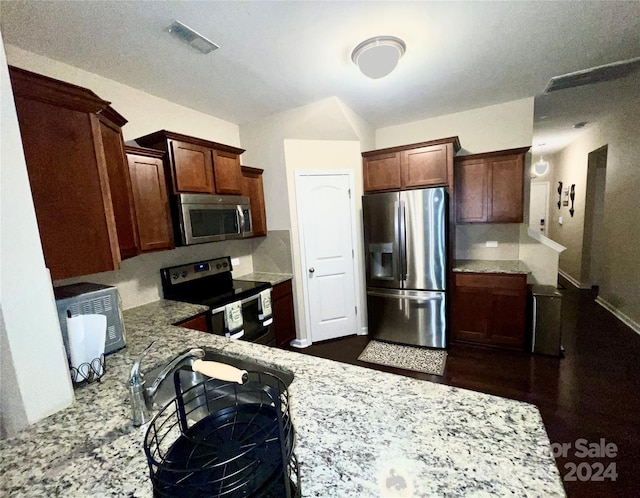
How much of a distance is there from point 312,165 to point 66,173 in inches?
91.6

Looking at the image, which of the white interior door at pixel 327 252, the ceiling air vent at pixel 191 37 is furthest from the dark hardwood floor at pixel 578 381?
the ceiling air vent at pixel 191 37

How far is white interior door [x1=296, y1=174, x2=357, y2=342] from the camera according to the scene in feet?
10.4

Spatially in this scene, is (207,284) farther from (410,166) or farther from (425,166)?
(425,166)

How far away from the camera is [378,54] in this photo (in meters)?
1.87

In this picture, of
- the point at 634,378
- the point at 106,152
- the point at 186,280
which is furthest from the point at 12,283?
the point at 634,378

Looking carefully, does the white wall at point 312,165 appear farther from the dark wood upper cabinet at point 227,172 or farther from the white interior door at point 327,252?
the dark wood upper cabinet at point 227,172

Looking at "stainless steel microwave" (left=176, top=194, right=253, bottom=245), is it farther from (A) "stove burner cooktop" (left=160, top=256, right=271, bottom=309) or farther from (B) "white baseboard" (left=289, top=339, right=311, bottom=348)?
(B) "white baseboard" (left=289, top=339, right=311, bottom=348)

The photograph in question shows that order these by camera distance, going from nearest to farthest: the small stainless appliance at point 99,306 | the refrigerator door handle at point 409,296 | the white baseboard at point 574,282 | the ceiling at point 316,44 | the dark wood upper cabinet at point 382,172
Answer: the small stainless appliance at point 99,306 → the ceiling at point 316,44 → the refrigerator door handle at point 409,296 → the dark wood upper cabinet at point 382,172 → the white baseboard at point 574,282

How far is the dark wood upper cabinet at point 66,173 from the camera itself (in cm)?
107

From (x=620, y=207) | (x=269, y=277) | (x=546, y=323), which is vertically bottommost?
(x=546, y=323)

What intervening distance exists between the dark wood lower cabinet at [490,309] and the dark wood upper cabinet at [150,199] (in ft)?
9.51

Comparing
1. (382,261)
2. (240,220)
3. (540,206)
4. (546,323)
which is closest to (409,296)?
(382,261)

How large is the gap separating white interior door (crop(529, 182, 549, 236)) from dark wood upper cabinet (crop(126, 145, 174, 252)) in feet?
24.5

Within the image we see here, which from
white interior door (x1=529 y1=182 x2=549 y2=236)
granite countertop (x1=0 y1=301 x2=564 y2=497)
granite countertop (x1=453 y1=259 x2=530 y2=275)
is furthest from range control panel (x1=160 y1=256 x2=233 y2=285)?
white interior door (x1=529 y1=182 x2=549 y2=236)
